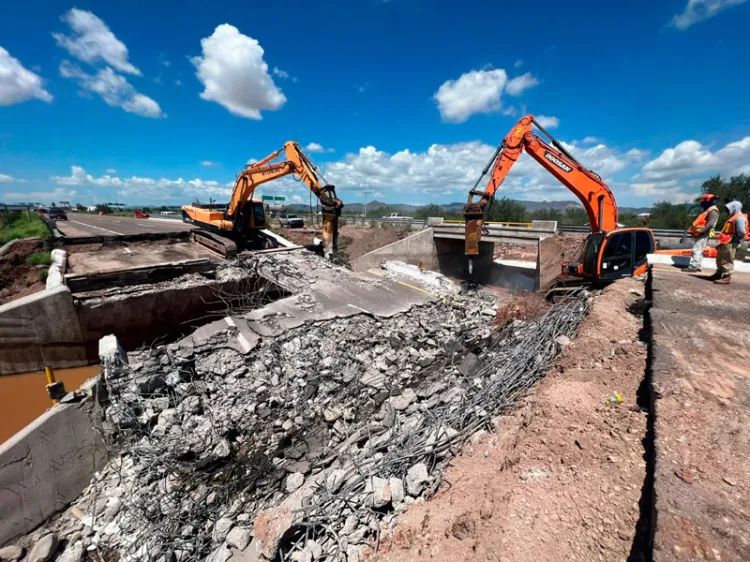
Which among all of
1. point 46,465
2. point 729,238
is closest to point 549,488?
point 729,238

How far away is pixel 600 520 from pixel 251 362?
5463mm

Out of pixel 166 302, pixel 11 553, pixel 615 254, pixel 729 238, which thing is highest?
pixel 729 238

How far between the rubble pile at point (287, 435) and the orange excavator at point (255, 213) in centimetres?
483

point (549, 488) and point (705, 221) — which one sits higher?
point (705, 221)

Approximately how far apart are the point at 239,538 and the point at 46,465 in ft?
12.4

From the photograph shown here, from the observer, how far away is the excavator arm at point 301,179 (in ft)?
36.0

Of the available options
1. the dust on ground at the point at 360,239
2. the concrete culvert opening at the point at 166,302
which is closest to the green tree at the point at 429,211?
the dust on ground at the point at 360,239

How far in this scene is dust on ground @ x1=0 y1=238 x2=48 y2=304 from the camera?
876 cm

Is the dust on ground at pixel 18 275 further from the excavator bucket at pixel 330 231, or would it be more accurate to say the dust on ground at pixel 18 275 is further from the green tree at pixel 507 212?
the green tree at pixel 507 212

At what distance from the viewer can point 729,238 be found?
5723 mm

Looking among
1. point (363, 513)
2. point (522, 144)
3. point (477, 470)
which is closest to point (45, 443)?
point (363, 513)

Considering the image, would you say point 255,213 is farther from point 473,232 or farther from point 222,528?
point 222,528

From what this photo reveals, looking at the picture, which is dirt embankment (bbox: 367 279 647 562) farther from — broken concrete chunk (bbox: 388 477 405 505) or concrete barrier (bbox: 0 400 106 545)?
concrete barrier (bbox: 0 400 106 545)

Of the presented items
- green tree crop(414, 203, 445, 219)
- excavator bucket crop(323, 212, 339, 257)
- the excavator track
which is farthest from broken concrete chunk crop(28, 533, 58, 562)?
green tree crop(414, 203, 445, 219)
